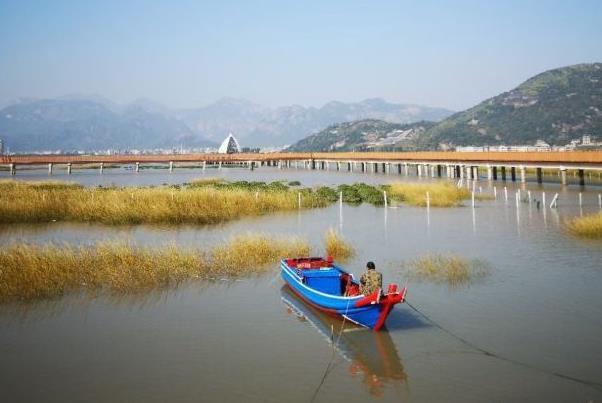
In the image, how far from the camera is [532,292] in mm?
17594

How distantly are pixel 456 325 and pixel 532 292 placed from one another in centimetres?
458

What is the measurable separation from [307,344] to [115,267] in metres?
9.00

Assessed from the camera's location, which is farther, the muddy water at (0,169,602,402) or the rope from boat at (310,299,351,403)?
the muddy water at (0,169,602,402)

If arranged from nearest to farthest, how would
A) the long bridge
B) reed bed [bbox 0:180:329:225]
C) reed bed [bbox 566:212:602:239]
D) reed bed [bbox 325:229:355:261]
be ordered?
1. reed bed [bbox 325:229:355:261]
2. reed bed [bbox 566:212:602:239]
3. reed bed [bbox 0:180:329:225]
4. the long bridge

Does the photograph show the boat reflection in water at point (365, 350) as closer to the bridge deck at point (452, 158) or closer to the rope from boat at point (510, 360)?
the rope from boat at point (510, 360)

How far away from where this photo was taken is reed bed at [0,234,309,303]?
1755 cm

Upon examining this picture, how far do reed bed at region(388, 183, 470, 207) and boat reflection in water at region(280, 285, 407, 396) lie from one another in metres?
29.1

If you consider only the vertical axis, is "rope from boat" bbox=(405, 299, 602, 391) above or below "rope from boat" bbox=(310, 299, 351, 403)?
below

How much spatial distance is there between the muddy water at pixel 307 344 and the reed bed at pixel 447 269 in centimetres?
52

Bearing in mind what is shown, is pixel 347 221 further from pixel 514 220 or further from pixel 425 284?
pixel 425 284

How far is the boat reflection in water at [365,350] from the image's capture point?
11539 millimetres

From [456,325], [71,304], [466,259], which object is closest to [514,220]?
[466,259]

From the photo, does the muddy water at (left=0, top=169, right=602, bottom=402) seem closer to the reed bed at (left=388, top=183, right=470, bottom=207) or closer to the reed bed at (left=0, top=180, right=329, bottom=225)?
the reed bed at (left=0, top=180, right=329, bottom=225)

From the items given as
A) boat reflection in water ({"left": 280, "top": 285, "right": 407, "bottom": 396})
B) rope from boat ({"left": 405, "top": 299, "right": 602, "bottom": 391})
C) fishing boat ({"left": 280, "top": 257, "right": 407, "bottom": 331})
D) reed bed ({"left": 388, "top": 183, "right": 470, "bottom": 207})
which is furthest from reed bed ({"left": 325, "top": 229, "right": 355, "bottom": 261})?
reed bed ({"left": 388, "top": 183, "right": 470, "bottom": 207})
